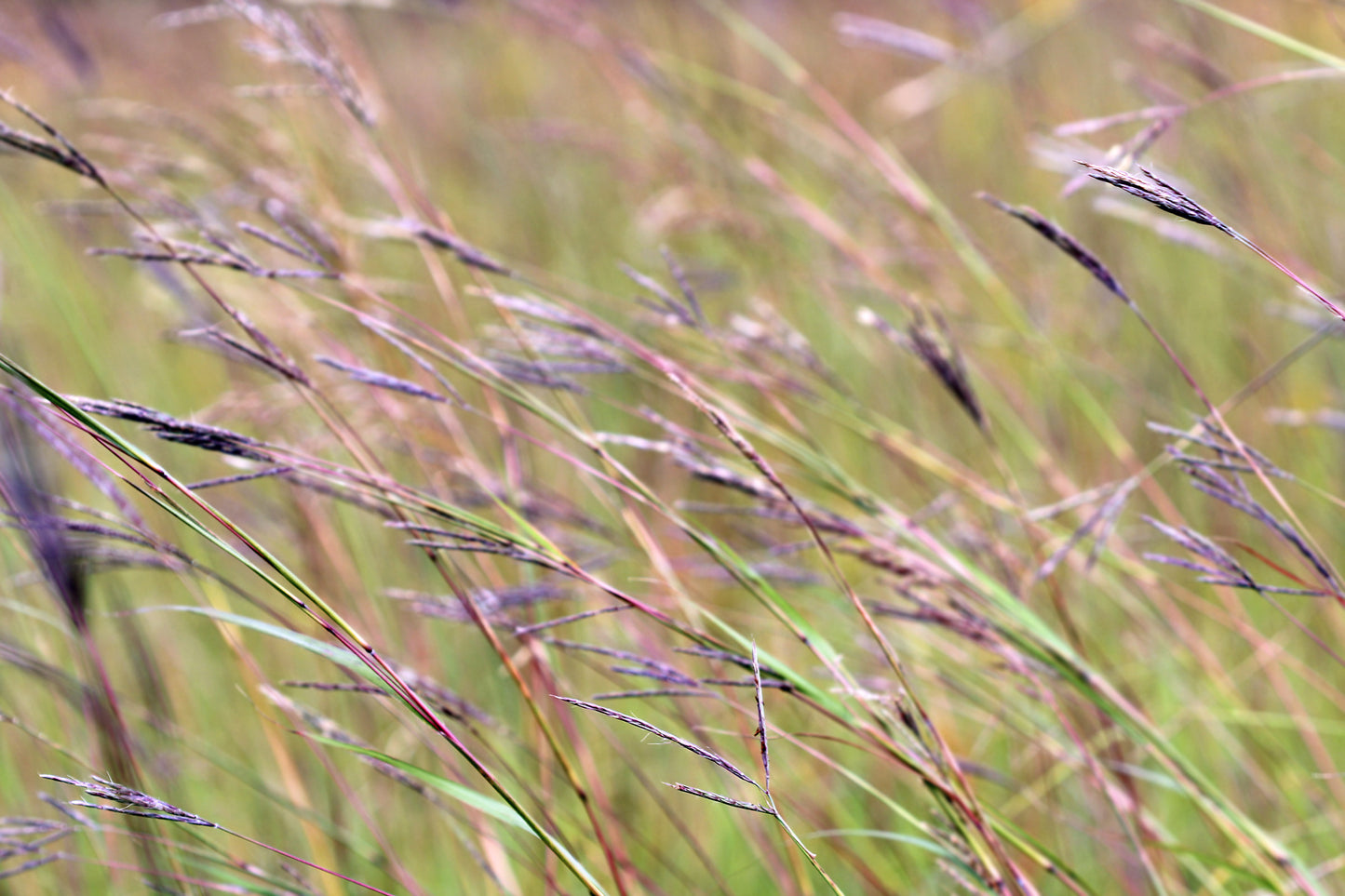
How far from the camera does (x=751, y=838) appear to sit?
3.92 ft

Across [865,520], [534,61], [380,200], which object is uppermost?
[534,61]

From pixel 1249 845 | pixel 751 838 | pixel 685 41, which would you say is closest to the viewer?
pixel 1249 845

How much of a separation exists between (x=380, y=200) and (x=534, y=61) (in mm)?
1633

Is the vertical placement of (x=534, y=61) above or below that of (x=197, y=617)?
above

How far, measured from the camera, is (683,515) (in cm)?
158

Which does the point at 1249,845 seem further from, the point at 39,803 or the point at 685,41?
the point at 685,41

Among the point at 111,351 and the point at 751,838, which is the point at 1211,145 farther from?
the point at 111,351

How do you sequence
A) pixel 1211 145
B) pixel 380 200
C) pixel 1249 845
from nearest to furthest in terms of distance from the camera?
pixel 1249 845 → pixel 1211 145 → pixel 380 200

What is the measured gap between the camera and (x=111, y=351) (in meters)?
2.66

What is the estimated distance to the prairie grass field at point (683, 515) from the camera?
835mm

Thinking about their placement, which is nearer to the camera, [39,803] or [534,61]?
[39,803]

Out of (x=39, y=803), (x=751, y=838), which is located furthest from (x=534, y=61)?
(x=751, y=838)

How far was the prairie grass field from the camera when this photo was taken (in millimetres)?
835

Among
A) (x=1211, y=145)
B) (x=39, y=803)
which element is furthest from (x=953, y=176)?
(x=39, y=803)
